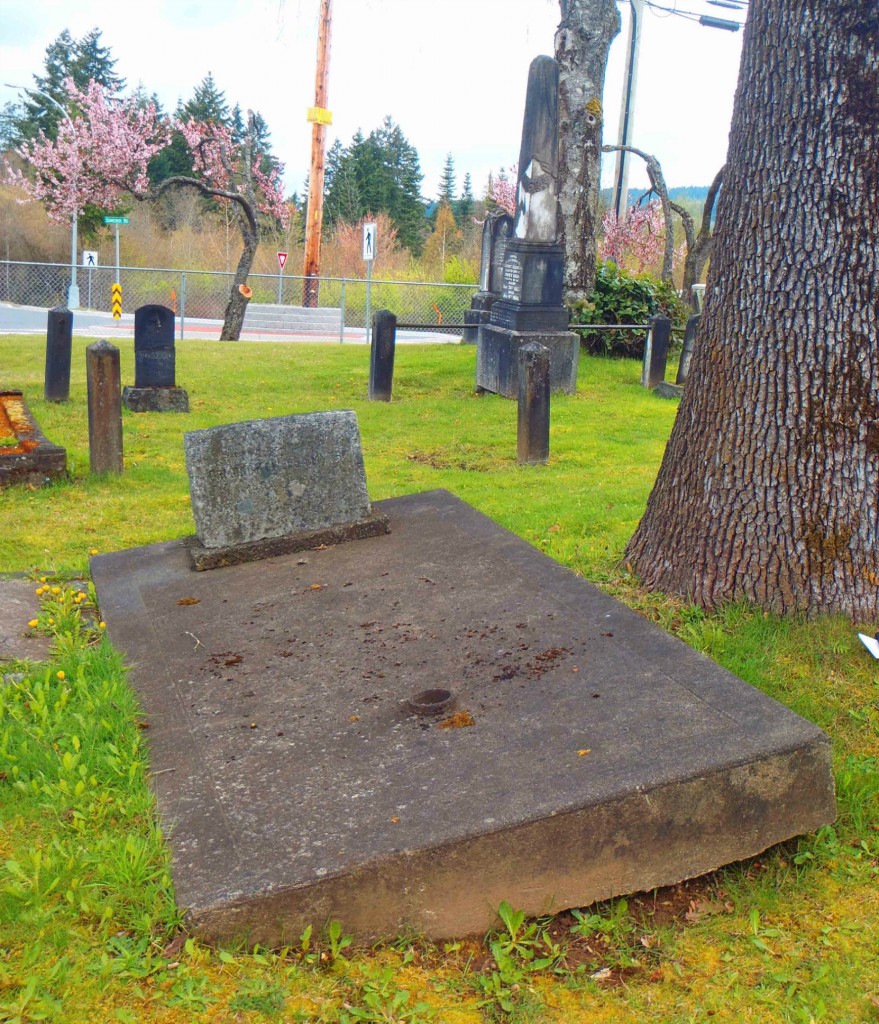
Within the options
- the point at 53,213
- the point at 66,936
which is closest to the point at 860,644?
the point at 66,936

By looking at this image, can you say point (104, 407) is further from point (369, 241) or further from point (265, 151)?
point (265, 151)

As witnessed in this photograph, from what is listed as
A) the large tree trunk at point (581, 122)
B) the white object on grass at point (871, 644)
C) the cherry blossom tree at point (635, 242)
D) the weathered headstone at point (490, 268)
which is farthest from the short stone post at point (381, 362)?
the cherry blossom tree at point (635, 242)

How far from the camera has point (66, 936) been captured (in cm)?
263

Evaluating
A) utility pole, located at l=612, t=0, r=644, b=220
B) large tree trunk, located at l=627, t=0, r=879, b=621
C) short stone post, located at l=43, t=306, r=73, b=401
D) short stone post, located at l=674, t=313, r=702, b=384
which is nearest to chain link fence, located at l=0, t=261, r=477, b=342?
utility pole, located at l=612, t=0, r=644, b=220

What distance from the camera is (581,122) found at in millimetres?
17938

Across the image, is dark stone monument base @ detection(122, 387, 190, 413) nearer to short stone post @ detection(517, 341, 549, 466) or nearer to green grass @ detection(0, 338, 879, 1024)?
short stone post @ detection(517, 341, 549, 466)

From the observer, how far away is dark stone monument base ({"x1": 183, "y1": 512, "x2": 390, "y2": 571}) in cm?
483

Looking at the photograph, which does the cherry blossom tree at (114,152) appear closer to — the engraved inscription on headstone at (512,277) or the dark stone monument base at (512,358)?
the dark stone monument base at (512,358)

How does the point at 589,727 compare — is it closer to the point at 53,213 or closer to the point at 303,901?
the point at 303,901

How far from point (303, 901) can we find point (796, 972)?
135 cm

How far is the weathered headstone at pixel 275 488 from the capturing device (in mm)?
4863

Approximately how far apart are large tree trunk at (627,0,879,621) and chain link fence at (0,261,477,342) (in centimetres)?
2562

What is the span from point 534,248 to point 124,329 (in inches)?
689

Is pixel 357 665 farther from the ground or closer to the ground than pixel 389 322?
closer to the ground
